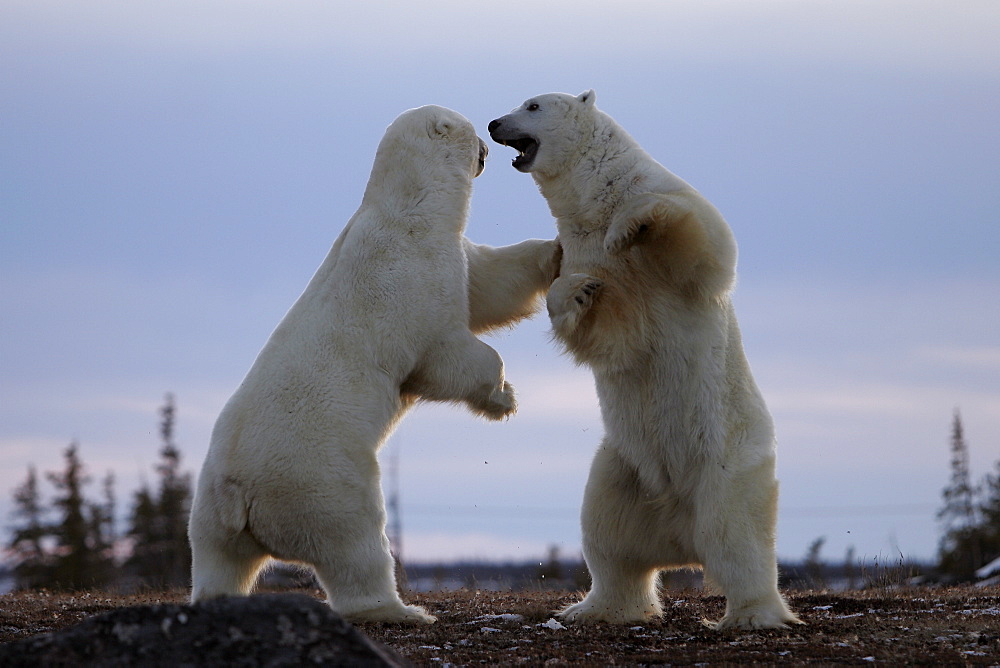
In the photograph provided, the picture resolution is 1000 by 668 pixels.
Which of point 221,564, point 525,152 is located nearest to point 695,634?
point 221,564

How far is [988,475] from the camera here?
96.8 feet

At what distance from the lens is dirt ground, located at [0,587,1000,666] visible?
18.0 feet

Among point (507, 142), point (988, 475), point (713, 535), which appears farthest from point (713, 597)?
point (988, 475)

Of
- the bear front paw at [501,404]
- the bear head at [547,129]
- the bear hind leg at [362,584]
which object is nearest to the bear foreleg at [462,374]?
the bear front paw at [501,404]

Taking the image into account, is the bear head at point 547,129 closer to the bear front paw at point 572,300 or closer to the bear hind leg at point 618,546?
the bear front paw at point 572,300

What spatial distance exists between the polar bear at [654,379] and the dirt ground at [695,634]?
33cm

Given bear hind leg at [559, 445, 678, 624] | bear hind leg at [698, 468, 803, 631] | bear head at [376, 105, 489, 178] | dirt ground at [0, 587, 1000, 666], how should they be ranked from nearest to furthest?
dirt ground at [0, 587, 1000, 666], bear hind leg at [698, 468, 803, 631], bear hind leg at [559, 445, 678, 624], bear head at [376, 105, 489, 178]

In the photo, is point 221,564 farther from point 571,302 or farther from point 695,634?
point 695,634

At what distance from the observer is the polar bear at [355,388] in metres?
6.30

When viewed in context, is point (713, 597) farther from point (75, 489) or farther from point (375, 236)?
point (75, 489)

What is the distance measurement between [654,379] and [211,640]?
354 centimetres

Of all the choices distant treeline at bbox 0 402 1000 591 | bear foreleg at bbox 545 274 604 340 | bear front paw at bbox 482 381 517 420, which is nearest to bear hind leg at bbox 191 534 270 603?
bear front paw at bbox 482 381 517 420

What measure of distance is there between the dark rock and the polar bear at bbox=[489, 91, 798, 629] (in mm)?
3113

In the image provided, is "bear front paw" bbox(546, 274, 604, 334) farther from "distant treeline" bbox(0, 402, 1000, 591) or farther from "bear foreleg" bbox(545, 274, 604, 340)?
"distant treeline" bbox(0, 402, 1000, 591)
